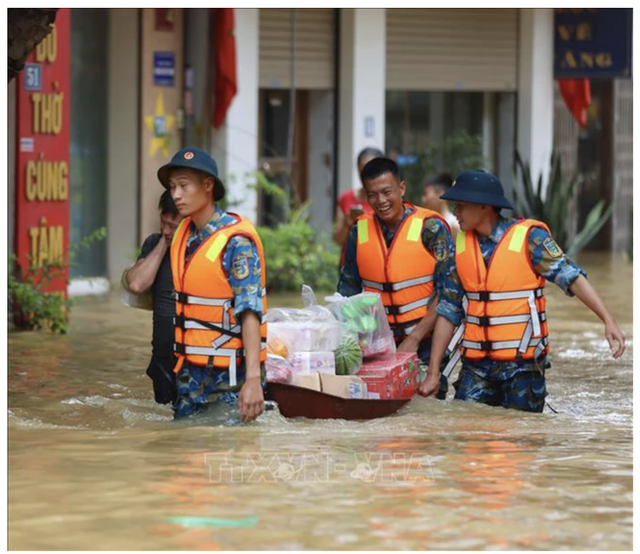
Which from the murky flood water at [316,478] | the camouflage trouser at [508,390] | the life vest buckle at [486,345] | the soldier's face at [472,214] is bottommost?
the murky flood water at [316,478]

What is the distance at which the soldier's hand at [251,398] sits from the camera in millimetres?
7145

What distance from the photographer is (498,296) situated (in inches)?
327

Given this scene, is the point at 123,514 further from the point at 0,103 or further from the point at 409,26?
the point at 409,26

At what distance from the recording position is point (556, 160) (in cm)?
2056

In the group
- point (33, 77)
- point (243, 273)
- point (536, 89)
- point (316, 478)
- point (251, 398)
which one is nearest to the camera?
point (316, 478)

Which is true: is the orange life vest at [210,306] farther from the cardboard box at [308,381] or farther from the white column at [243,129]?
the white column at [243,129]

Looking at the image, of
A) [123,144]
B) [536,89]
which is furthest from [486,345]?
[536,89]

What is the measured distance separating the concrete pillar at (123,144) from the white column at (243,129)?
0.86 metres

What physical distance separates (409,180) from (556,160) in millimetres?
2009

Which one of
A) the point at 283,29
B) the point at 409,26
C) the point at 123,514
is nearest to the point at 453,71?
the point at 409,26

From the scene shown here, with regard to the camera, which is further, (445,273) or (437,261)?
(437,261)

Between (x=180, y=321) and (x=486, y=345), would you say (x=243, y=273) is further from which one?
(x=486, y=345)

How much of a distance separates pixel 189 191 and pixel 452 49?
13.4 metres

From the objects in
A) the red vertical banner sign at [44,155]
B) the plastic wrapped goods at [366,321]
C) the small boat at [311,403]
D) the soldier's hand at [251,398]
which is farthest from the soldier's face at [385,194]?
the red vertical banner sign at [44,155]
